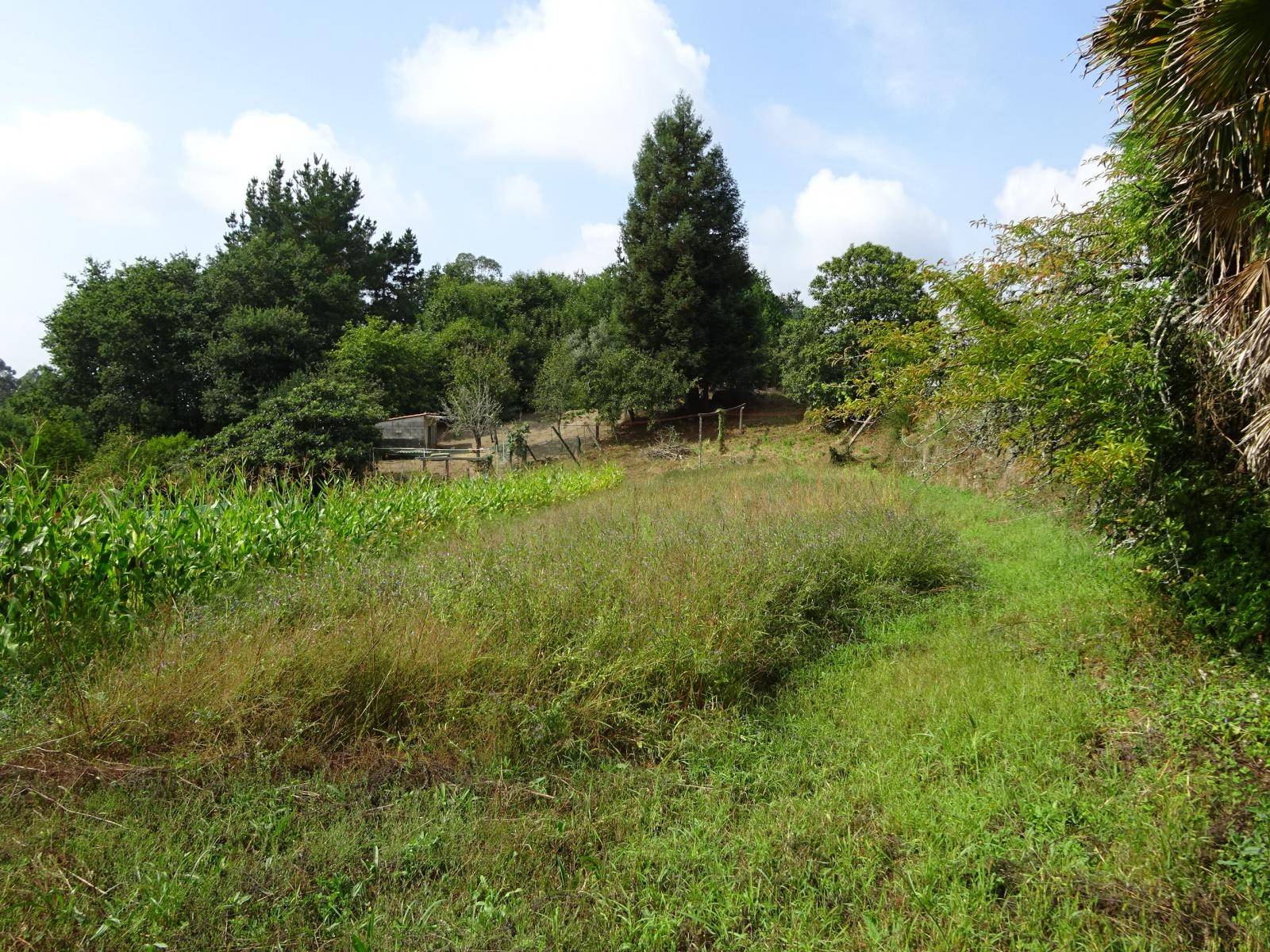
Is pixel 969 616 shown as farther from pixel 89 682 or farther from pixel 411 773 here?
pixel 89 682

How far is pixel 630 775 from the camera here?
352 cm

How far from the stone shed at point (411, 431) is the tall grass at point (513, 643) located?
1675 cm

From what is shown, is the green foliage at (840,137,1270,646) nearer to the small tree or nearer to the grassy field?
the grassy field

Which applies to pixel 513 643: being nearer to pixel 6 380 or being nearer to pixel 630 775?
pixel 630 775

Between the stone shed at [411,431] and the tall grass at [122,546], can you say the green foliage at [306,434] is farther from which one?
the tall grass at [122,546]

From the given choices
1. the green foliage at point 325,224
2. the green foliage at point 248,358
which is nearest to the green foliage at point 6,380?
the green foliage at point 325,224

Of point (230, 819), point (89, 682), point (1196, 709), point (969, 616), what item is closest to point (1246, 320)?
point (1196, 709)

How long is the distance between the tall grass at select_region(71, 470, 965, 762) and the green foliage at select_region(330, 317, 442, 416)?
20.1 metres

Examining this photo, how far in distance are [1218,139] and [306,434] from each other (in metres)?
16.0

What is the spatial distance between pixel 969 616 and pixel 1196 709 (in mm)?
2073

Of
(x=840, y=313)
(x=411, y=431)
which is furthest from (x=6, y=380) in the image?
(x=840, y=313)

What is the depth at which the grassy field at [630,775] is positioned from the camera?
2.46m

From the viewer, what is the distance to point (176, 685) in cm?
343

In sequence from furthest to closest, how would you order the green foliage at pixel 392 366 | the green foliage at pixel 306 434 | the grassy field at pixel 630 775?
the green foliage at pixel 392 366 → the green foliage at pixel 306 434 → the grassy field at pixel 630 775
